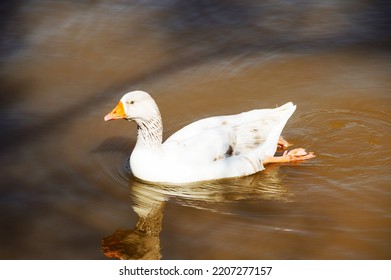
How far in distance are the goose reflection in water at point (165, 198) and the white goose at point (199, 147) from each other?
0.10 m

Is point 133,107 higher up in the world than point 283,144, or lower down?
higher up

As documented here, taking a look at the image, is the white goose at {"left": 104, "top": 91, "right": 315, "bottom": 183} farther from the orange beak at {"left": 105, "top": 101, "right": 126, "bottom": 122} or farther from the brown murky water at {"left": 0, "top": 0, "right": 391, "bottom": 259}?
the brown murky water at {"left": 0, "top": 0, "right": 391, "bottom": 259}

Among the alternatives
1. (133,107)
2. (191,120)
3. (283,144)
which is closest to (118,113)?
(133,107)

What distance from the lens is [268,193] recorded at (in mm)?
7332

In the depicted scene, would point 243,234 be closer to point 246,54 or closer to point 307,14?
point 246,54

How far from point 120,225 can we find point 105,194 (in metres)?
0.54

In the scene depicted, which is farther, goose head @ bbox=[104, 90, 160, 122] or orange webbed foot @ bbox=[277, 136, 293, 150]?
orange webbed foot @ bbox=[277, 136, 293, 150]

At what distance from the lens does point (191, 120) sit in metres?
8.77

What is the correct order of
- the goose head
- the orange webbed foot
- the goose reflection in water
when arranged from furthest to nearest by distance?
1. the orange webbed foot
2. the goose head
3. the goose reflection in water

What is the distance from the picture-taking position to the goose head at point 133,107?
7.30 m

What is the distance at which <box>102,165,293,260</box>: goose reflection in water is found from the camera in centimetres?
661

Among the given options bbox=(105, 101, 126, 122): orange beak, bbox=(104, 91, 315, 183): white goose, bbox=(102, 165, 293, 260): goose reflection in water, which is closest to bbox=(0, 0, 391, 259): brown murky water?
bbox=(102, 165, 293, 260): goose reflection in water

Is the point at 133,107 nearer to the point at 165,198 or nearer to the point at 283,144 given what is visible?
the point at 165,198

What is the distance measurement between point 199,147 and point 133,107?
0.82 m
